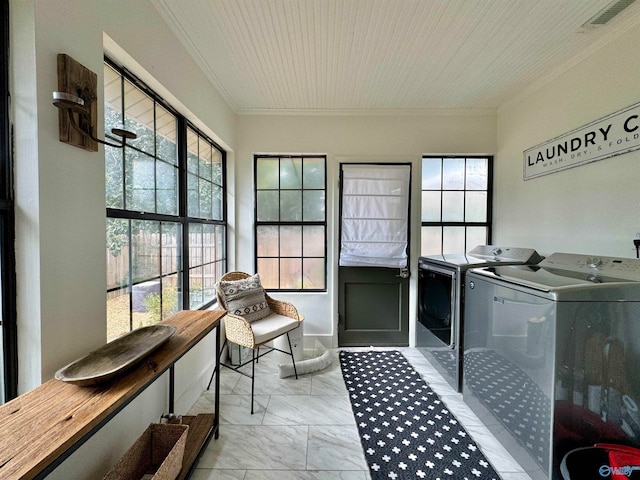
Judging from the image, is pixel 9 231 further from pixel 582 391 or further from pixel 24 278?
pixel 582 391

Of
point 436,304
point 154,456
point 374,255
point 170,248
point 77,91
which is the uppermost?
point 77,91

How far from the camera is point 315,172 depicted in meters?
2.91

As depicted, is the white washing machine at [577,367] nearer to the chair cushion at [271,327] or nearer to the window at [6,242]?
the chair cushion at [271,327]

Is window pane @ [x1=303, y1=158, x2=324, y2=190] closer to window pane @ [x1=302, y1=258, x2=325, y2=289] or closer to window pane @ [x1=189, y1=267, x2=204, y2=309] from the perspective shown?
window pane @ [x1=302, y1=258, x2=325, y2=289]

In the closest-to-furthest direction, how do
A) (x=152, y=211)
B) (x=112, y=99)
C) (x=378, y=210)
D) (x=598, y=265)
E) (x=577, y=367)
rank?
(x=577, y=367), (x=112, y=99), (x=598, y=265), (x=152, y=211), (x=378, y=210)

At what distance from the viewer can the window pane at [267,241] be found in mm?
2939

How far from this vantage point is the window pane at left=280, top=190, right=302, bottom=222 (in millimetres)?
2926

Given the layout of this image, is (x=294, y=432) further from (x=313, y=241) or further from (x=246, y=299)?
(x=313, y=241)

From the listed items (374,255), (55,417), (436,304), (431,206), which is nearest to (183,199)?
(55,417)

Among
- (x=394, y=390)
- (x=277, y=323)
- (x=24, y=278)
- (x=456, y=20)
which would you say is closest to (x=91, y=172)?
(x=24, y=278)

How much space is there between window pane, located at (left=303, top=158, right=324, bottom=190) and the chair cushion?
1444mm

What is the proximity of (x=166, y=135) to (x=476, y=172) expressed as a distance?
3.01 m

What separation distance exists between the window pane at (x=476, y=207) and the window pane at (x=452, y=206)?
0.07 m

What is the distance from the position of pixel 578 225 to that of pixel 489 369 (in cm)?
126
